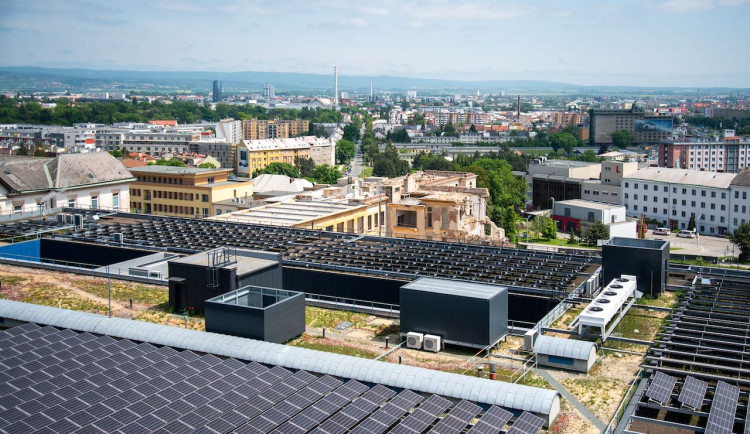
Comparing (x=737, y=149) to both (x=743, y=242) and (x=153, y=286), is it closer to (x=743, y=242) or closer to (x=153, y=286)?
(x=743, y=242)

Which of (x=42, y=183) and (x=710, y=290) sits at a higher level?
(x=42, y=183)

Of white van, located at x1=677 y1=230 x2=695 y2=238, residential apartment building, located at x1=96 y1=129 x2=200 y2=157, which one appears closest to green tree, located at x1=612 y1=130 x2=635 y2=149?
residential apartment building, located at x1=96 y1=129 x2=200 y2=157

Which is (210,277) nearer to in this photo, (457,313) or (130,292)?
(130,292)

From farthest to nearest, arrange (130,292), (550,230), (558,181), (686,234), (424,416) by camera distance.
Result: 1. (558,181)
2. (686,234)
3. (550,230)
4. (130,292)
5. (424,416)

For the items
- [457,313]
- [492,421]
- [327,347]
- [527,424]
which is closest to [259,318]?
[327,347]

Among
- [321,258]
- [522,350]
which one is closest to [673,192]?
[321,258]
